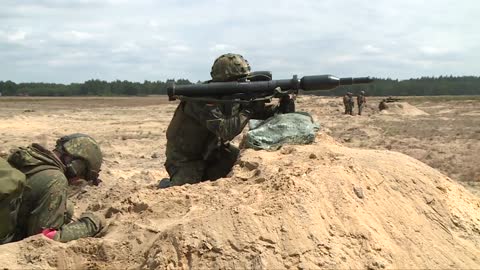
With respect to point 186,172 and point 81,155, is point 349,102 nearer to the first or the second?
point 186,172

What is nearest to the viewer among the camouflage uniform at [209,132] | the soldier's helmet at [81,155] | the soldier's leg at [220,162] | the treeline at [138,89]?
the soldier's helmet at [81,155]

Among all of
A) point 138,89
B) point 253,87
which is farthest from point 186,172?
point 138,89

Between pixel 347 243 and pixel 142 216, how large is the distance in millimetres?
1557

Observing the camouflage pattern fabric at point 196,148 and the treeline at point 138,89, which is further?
the treeline at point 138,89

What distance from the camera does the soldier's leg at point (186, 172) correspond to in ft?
18.7

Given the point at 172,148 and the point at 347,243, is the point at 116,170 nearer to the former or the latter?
the point at 172,148

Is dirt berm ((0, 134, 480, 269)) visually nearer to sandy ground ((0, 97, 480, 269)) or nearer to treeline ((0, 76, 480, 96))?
sandy ground ((0, 97, 480, 269))

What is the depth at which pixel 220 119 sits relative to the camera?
5.26 metres

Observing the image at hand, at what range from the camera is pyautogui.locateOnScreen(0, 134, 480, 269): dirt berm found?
3.60 meters

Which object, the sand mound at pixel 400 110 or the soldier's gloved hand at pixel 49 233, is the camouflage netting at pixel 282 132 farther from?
the sand mound at pixel 400 110

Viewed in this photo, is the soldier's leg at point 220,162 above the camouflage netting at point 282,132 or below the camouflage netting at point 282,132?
below

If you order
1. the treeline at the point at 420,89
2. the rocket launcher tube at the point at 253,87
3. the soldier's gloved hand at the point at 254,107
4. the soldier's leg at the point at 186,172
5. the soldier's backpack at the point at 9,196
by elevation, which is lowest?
the treeline at the point at 420,89

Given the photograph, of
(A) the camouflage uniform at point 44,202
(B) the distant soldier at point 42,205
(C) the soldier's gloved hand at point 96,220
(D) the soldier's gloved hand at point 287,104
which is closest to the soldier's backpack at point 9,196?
(B) the distant soldier at point 42,205

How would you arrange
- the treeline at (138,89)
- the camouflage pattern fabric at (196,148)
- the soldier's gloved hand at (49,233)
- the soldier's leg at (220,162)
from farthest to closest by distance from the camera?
the treeline at (138,89) < the soldier's leg at (220,162) < the camouflage pattern fabric at (196,148) < the soldier's gloved hand at (49,233)
